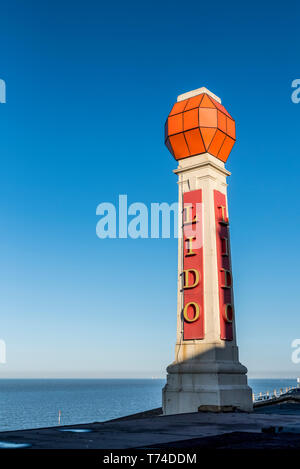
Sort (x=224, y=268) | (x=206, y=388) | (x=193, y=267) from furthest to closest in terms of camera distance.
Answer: (x=224, y=268) → (x=193, y=267) → (x=206, y=388)

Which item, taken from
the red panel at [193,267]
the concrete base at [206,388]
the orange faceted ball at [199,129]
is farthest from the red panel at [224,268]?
the orange faceted ball at [199,129]

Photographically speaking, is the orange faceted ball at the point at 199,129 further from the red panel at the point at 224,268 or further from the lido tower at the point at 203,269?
the red panel at the point at 224,268

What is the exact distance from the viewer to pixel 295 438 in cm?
1119

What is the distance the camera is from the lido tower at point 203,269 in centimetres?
2295

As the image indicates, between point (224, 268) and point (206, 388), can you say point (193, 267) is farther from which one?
point (206, 388)

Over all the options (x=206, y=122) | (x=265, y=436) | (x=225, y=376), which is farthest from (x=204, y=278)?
(x=265, y=436)

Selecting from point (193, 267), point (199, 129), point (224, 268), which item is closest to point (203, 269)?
point (193, 267)

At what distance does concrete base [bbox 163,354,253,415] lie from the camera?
22156 mm

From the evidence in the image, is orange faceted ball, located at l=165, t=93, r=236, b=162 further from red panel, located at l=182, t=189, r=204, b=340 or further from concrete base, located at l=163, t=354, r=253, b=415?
concrete base, located at l=163, t=354, r=253, b=415

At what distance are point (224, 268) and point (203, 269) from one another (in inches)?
54.1

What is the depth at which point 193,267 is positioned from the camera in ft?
82.1

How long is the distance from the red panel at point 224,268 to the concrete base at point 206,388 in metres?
1.91

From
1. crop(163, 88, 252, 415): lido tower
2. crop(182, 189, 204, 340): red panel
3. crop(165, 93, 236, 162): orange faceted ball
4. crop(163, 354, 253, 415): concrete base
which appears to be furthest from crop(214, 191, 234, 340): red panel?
crop(165, 93, 236, 162): orange faceted ball
